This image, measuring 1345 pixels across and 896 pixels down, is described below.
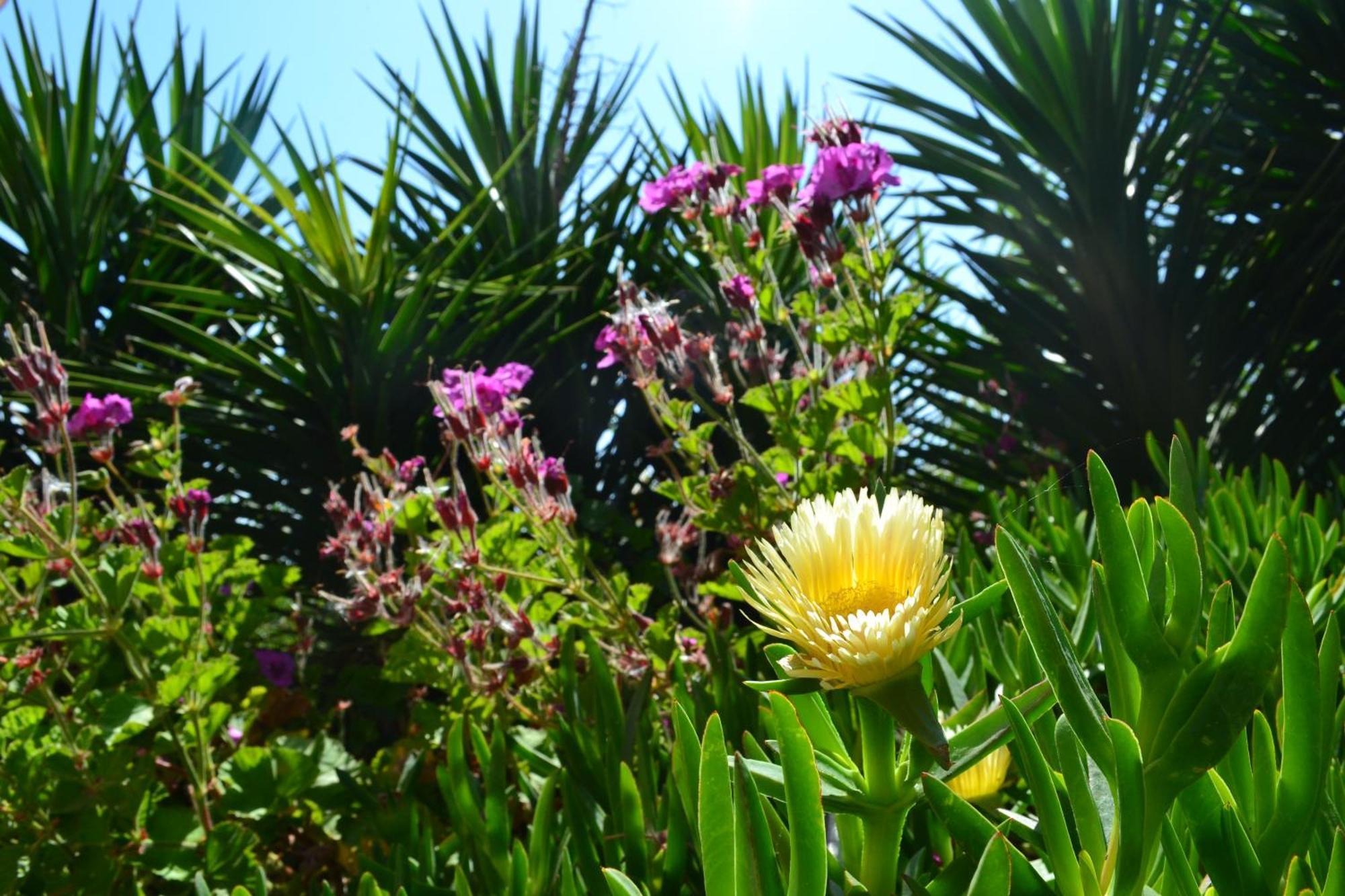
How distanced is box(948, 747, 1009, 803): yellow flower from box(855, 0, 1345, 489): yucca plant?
5.59ft

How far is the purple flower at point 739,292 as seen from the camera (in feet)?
5.08

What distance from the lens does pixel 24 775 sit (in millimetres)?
1284

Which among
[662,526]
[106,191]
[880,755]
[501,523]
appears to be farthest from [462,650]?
[106,191]

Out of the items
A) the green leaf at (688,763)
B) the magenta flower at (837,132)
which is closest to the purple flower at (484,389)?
the magenta flower at (837,132)

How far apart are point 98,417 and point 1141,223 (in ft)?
7.21

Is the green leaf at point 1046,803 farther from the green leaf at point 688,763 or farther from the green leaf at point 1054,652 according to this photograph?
the green leaf at point 688,763

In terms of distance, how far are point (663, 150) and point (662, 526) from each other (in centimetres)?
133

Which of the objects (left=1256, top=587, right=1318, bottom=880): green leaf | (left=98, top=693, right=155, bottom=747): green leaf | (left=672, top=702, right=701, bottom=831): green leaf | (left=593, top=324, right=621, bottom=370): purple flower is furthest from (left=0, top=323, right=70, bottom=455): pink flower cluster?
(left=1256, top=587, right=1318, bottom=880): green leaf

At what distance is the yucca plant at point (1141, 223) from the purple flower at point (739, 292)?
0.83 meters

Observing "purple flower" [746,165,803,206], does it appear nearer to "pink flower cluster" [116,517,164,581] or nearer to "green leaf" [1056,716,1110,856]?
"pink flower cluster" [116,517,164,581]

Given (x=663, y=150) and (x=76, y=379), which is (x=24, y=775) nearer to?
(x=76, y=379)

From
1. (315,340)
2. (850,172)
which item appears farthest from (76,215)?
(850,172)

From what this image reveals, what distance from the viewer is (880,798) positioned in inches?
16.3

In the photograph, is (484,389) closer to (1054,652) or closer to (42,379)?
(42,379)
